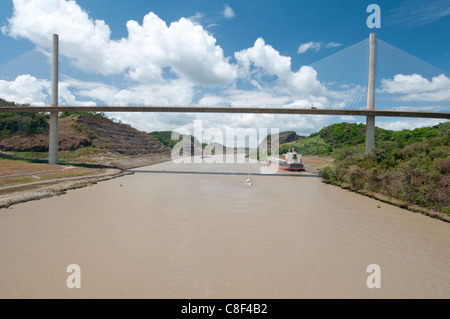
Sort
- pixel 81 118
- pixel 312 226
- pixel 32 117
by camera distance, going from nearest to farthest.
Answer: pixel 312 226, pixel 32 117, pixel 81 118

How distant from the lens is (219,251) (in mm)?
6723

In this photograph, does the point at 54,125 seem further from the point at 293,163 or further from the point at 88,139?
the point at 293,163

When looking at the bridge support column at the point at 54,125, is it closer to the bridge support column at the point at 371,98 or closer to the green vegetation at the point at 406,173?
the green vegetation at the point at 406,173

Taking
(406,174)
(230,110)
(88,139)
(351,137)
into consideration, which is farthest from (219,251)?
(351,137)

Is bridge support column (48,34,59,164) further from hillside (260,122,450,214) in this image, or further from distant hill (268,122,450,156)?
distant hill (268,122,450,156)

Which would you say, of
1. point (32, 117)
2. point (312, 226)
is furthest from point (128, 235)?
point (32, 117)

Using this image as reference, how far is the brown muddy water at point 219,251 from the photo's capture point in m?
4.90

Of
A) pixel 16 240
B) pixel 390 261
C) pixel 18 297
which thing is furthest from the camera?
pixel 16 240

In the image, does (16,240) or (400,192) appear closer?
(16,240)

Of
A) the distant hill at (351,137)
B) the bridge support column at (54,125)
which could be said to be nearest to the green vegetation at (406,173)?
the bridge support column at (54,125)

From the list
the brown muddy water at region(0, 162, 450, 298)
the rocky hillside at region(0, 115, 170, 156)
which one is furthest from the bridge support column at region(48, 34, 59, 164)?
the brown muddy water at region(0, 162, 450, 298)
